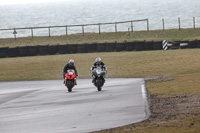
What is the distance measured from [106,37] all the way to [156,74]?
2459 centimetres

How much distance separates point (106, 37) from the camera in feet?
169

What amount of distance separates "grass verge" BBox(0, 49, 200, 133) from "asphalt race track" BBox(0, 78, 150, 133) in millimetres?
615

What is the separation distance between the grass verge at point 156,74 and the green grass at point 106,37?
8.15 metres

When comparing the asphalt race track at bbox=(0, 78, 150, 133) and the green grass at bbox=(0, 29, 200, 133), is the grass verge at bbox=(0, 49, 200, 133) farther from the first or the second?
the asphalt race track at bbox=(0, 78, 150, 133)

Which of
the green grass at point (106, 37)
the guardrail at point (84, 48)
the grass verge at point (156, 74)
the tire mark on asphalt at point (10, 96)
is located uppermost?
the green grass at point (106, 37)

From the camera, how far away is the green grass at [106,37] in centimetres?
4878

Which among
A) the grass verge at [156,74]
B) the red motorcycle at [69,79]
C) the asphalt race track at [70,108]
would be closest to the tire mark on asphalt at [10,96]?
the asphalt race track at [70,108]

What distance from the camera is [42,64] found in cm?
3688

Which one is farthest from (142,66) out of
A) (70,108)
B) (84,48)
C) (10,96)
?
(70,108)

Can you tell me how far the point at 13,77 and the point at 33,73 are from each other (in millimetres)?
1772

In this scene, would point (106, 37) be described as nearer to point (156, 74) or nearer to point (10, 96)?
point (156, 74)

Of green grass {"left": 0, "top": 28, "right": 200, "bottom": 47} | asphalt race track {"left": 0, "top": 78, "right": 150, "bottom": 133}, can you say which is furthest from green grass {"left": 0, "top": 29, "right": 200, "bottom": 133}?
asphalt race track {"left": 0, "top": 78, "right": 150, "bottom": 133}

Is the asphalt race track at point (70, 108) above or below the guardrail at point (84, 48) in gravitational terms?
below

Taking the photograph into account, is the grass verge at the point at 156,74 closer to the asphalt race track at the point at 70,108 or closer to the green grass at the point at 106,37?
the asphalt race track at the point at 70,108
